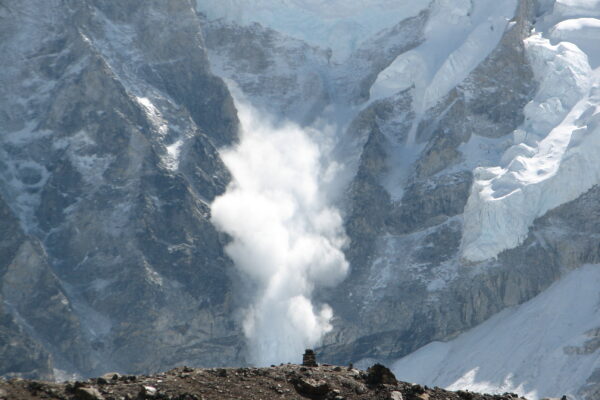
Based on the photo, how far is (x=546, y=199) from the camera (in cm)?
15812

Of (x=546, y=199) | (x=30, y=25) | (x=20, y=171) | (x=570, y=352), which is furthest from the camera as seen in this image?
(x=30, y=25)

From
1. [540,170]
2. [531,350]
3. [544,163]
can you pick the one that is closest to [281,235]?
[540,170]

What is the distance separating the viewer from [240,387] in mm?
47906

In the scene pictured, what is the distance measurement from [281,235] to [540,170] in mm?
39260

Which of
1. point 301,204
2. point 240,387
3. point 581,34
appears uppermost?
point 581,34

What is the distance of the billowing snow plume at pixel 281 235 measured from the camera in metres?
168

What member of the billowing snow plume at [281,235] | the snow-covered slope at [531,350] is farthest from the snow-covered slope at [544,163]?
the billowing snow plume at [281,235]

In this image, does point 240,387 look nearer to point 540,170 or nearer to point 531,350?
point 531,350

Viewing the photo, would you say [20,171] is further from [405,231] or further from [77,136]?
[405,231]

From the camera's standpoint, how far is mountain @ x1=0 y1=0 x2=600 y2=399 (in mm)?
153625

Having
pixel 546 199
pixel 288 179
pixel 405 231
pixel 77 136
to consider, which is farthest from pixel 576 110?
pixel 77 136

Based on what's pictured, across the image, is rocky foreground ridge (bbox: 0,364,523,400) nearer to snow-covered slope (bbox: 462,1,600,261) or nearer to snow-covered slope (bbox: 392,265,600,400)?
snow-covered slope (bbox: 392,265,600,400)

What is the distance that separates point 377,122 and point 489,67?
17.8 metres

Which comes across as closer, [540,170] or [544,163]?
[540,170]
